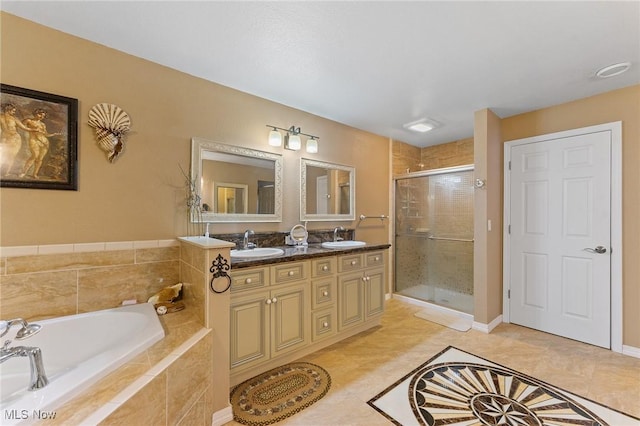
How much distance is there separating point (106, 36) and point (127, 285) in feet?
5.38

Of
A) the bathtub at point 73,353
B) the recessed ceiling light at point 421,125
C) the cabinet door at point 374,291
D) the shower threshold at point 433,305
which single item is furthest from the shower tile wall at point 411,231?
the bathtub at point 73,353

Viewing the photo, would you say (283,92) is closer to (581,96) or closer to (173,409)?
(173,409)

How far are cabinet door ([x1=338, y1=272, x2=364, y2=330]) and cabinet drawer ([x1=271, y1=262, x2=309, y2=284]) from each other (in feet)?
1.43

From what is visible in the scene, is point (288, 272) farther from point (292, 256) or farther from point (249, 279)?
point (249, 279)

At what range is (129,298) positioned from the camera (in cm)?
185

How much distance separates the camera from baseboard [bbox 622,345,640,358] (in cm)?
223

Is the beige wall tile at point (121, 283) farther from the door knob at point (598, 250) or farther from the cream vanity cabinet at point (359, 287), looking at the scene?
the door knob at point (598, 250)

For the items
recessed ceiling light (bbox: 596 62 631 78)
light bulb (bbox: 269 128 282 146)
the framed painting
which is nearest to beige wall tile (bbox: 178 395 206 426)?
the framed painting

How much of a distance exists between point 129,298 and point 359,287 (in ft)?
6.13

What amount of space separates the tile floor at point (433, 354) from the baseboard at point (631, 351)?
8cm

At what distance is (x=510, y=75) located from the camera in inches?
83.7

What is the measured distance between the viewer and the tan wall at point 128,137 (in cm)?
157

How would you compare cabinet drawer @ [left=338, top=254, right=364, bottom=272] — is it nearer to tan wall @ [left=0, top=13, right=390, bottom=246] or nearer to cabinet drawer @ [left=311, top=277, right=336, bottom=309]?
cabinet drawer @ [left=311, top=277, right=336, bottom=309]

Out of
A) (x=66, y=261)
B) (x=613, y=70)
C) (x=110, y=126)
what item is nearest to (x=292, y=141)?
(x=110, y=126)
